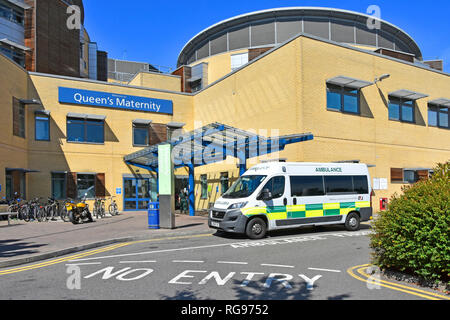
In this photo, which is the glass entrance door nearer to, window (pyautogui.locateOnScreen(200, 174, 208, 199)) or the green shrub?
window (pyautogui.locateOnScreen(200, 174, 208, 199))

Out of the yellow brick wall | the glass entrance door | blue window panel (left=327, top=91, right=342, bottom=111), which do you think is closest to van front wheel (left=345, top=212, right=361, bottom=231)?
blue window panel (left=327, top=91, right=342, bottom=111)

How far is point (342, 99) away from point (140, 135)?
45.0ft

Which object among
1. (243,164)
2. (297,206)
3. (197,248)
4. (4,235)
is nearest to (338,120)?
(243,164)

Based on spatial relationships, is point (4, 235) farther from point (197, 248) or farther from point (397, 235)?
point (397, 235)

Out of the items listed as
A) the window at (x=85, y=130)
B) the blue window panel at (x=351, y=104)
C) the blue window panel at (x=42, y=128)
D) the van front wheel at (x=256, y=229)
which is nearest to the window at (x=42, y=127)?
the blue window panel at (x=42, y=128)

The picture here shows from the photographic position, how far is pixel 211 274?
293 inches

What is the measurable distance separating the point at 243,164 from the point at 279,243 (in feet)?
25.3

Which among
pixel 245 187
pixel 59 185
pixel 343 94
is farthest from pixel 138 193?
pixel 245 187

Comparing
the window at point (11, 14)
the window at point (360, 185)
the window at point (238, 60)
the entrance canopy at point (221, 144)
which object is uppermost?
the window at point (11, 14)

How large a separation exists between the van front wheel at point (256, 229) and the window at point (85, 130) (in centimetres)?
1632

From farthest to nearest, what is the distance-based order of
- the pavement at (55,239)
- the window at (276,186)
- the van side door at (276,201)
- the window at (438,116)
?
the window at (438,116)
the window at (276,186)
the van side door at (276,201)
the pavement at (55,239)

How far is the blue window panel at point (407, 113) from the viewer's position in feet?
78.0

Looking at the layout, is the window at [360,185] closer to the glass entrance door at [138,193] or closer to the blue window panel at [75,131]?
the glass entrance door at [138,193]

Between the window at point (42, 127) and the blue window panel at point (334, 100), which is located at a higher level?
the blue window panel at point (334, 100)
